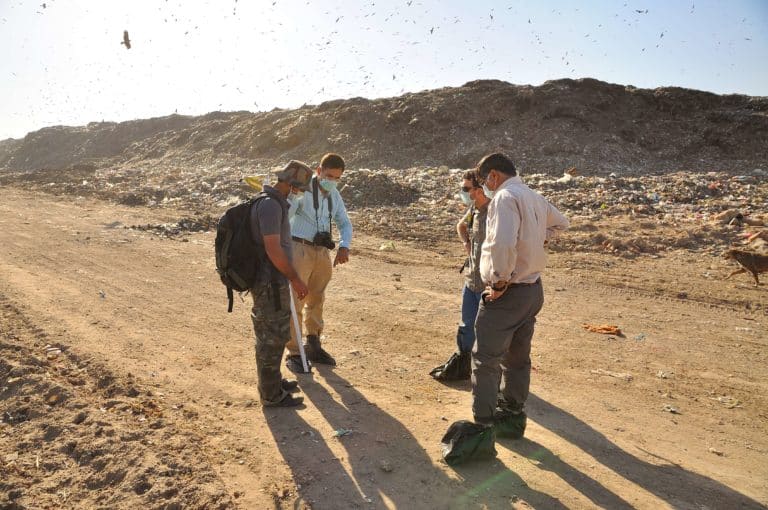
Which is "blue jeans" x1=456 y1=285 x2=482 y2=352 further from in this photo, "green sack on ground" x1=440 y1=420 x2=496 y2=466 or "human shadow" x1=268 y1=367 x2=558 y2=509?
"green sack on ground" x1=440 y1=420 x2=496 y2=466

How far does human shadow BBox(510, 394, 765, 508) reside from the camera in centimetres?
304

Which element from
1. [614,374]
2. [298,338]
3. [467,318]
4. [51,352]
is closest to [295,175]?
[298,338]

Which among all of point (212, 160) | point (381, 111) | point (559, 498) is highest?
point (381, 111)

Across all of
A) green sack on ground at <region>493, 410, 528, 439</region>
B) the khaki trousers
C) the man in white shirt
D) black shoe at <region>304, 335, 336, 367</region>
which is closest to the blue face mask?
the khaki trousers

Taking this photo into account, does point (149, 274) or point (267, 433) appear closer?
point (267, 433)

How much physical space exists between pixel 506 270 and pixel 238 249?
171cm

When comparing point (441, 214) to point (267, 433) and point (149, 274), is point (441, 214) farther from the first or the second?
point (267, 433)

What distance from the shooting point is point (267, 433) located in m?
3.63

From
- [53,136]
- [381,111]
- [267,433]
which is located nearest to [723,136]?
[381,111]

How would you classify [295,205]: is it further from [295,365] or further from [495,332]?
[495,332]

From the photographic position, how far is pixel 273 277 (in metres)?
3.74

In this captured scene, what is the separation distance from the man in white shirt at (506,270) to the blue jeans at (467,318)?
830 millimetres

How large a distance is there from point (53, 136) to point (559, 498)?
50342 millimetres

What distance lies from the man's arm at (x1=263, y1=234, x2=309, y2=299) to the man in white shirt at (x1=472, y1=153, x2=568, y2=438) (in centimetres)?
123
